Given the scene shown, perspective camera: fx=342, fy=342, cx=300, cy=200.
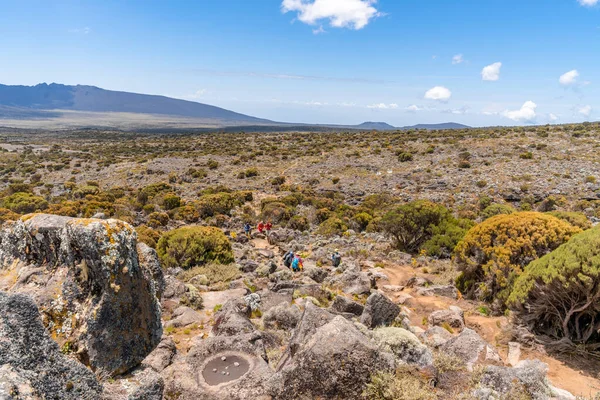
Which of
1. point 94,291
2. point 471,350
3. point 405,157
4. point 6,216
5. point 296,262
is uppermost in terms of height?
point 405,157

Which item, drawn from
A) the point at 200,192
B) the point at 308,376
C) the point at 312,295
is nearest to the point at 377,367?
the point at 308,376

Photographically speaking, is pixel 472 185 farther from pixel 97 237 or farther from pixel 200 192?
pixel 97 237

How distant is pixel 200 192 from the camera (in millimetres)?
29406

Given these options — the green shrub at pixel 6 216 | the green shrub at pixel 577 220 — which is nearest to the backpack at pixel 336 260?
the green shrub at pixel 577 220

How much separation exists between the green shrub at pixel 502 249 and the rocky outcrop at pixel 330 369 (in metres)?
5.97

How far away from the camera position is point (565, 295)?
676 cm

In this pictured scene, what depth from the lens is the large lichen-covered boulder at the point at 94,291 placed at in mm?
3934

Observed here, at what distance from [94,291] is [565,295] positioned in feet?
26.9

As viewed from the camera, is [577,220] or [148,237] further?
[148,237]

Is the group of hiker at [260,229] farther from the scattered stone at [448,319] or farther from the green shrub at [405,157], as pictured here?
the green shrub at [405,157]

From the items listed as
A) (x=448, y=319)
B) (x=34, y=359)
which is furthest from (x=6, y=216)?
(x=448, y=319)

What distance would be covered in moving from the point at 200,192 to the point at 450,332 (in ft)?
82.1

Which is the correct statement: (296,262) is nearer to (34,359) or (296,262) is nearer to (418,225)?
(418,225)

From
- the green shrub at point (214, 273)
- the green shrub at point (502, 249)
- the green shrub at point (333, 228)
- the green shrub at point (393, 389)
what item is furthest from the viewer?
the green shrub at point (333, 228)
